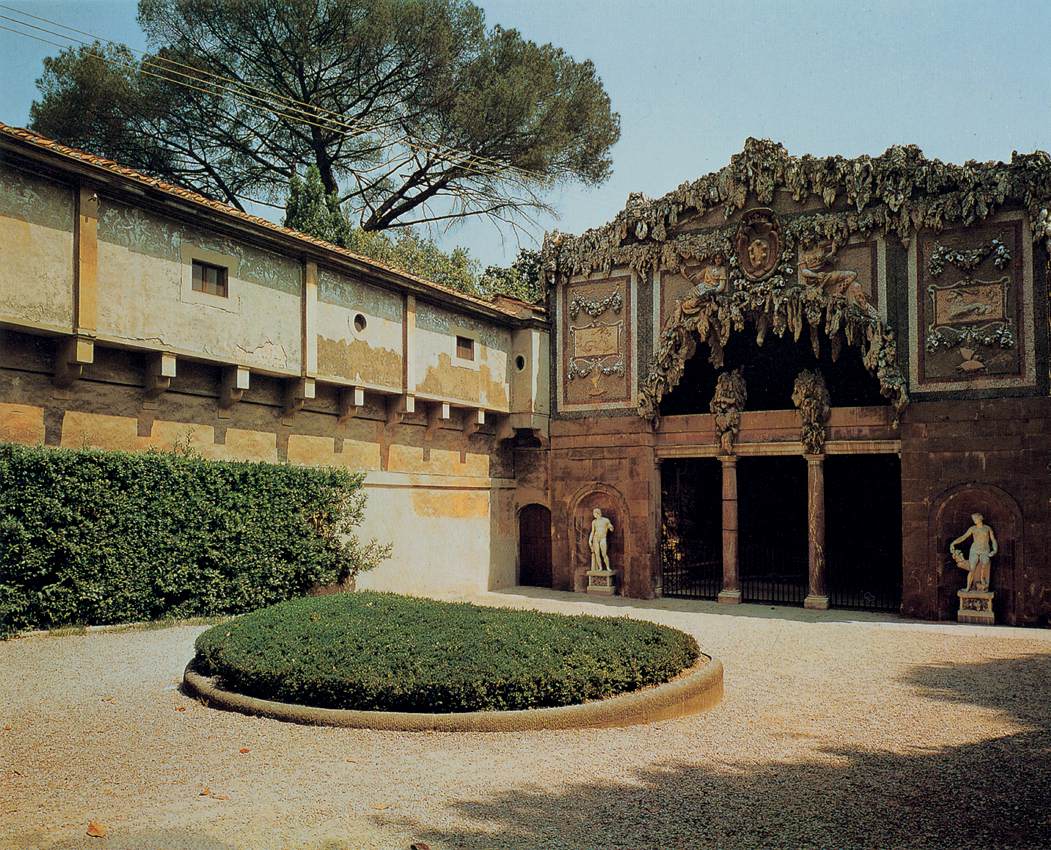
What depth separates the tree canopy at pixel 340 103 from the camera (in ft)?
86.5

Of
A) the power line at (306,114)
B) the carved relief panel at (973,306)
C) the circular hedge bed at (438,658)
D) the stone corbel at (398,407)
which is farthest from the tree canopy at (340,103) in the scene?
the circular hedge bed at (438,658)

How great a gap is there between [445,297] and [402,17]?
1310 cm

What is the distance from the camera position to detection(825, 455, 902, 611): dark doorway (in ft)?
81.9

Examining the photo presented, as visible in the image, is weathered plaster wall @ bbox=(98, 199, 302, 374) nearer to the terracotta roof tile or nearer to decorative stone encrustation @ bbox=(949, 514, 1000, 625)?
the terracotta roof tile

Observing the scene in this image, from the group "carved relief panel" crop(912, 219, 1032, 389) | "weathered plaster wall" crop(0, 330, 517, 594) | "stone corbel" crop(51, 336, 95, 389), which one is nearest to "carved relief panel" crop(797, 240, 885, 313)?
"carved relief panel" crop(912, 219, 1032, 389)

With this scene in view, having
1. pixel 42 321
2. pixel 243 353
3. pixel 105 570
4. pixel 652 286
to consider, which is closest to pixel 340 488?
pixel 243 353

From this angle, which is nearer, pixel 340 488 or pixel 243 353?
pixel 243 353

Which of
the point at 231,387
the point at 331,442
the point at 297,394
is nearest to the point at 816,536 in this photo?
the point at 331,442

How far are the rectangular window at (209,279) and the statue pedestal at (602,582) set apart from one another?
448 inches

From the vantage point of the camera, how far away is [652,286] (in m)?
21.8

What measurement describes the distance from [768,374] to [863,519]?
5374 millimetres

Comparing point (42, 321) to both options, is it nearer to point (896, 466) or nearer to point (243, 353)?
point (243, 353)

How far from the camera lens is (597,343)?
2259 centimetres

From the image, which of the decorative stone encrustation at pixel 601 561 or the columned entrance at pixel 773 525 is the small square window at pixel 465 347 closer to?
the decorative stone encrustation at pixel 601 561
